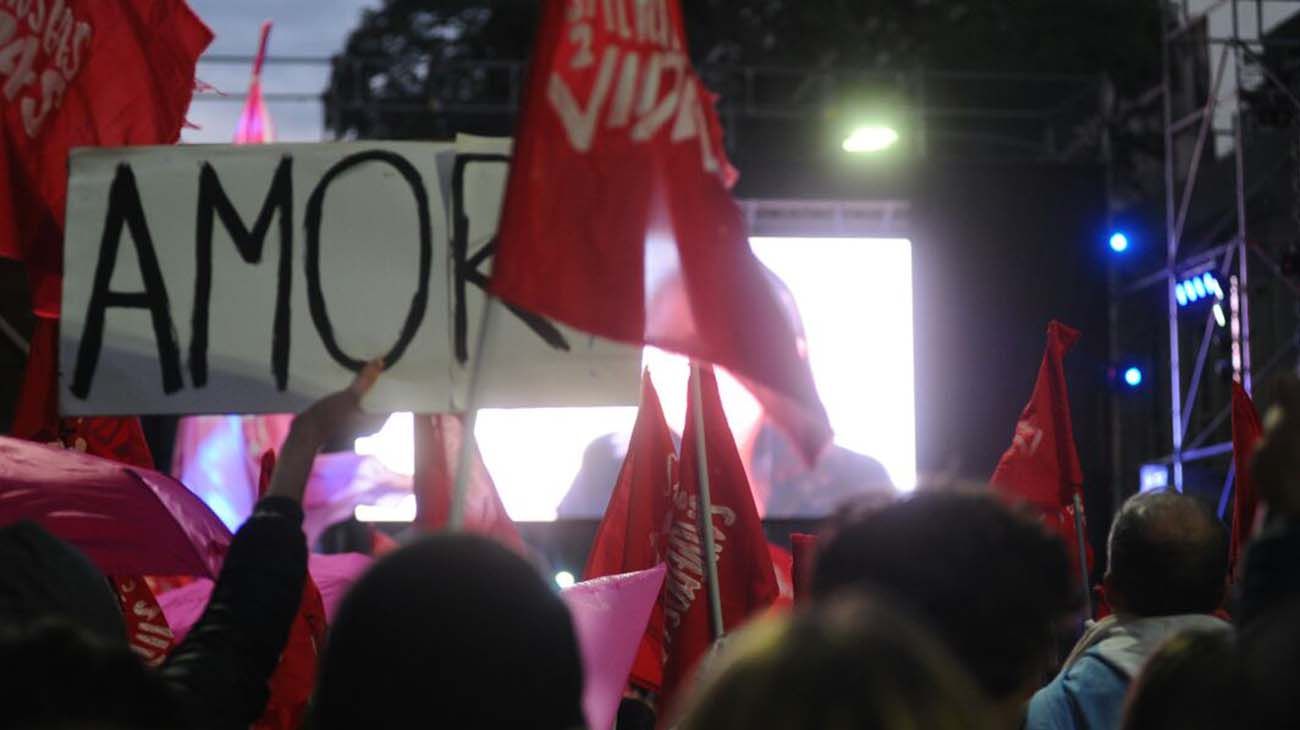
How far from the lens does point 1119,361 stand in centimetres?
1500

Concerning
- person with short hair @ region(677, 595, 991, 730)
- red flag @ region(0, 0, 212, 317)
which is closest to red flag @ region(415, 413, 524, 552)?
red flag @ region(0, 0, 212, 317)

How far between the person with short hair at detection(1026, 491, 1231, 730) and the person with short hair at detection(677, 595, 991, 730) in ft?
6.40

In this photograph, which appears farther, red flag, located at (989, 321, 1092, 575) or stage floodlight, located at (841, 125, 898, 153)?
stage floodlight, located at (841, 125, 898, 153)

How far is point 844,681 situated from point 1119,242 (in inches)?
488

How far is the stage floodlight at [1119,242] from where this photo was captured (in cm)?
1345

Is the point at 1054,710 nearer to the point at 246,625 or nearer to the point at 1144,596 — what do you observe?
the point at 1144,596

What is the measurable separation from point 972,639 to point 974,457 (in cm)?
989

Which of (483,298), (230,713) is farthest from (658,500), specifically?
(230,713)

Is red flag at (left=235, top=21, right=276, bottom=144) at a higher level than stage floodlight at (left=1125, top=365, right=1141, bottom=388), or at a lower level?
higher

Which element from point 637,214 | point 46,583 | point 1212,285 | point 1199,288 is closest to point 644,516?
point 637,214

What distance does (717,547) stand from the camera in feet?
16.2

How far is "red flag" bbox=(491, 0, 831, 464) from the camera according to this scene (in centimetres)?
297

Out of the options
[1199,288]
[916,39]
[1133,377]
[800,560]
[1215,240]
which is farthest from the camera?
[916,39]

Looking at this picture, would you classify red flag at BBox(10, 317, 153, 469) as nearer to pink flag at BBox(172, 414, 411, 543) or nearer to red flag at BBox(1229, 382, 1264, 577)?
red flag at BBox(1229, 382, 1264, 577)
